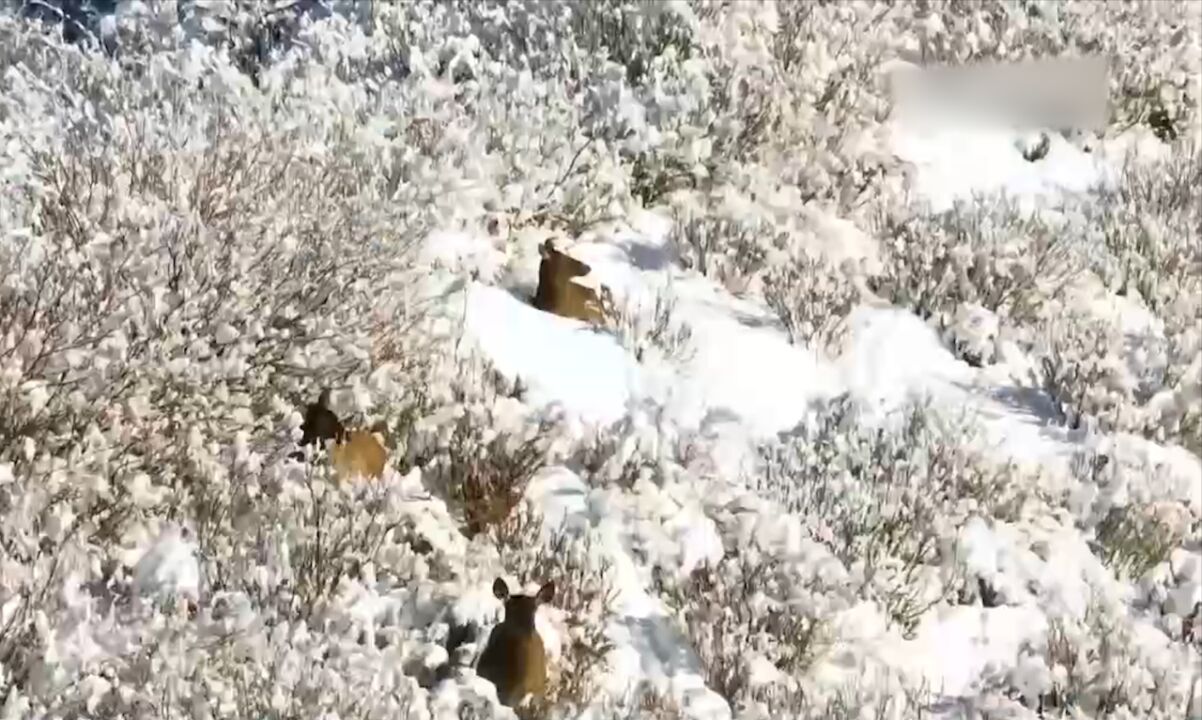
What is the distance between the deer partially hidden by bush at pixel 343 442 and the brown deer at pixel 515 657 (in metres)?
0.67

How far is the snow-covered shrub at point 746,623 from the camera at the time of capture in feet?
12.4

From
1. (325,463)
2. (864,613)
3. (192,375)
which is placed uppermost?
(192,375)

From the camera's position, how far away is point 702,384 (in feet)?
16.8

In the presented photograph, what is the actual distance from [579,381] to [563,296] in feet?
1.65

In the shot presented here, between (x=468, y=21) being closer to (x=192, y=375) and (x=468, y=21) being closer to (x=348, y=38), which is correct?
(x=348, y=38)

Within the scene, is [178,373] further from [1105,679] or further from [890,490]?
[1105,679]

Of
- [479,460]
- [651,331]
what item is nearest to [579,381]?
[651,331]

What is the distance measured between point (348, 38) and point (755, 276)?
2.42 meters

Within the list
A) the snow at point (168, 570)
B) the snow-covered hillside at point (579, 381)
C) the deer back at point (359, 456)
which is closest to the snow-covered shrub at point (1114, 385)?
the snow-covered hillside at point (579, 381)

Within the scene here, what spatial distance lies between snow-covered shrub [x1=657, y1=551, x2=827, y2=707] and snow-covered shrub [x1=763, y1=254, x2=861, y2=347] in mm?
1580

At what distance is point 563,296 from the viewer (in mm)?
5281

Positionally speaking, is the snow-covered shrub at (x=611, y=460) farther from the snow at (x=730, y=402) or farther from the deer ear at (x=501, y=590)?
the deer ear at (x=501, y=590)

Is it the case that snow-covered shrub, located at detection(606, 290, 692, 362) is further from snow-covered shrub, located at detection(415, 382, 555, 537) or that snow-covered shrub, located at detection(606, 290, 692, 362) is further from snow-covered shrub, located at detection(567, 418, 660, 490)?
snow-covered shrub, located at detection(415, 382, 555, 537)

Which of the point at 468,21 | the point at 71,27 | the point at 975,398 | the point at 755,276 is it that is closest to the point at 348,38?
A: the point at 468,21
